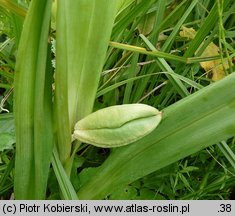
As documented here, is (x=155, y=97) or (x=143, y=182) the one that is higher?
(x=155, y=97)

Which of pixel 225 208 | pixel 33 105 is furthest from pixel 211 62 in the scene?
pixel 33 105

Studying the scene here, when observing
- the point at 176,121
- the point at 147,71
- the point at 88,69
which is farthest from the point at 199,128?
the point at 147,71

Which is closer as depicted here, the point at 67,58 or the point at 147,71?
the point at 67,58

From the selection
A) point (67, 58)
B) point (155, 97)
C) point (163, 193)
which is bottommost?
point (163, 193)

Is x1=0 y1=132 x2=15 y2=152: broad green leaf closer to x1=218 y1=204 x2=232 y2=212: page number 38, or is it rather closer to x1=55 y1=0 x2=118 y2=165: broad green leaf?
x1=55 y1=0 x2=118 y2=165: broad green leaf

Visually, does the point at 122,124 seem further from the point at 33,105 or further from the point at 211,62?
the point at 211,62

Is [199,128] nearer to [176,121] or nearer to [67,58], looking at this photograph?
[176,121]

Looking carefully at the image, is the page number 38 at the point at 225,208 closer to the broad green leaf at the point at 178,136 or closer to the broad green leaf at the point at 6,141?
the broad green leaf at the point at 178,136
